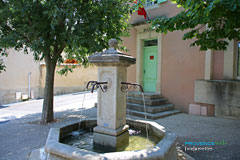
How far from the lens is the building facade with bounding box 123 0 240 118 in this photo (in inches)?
239

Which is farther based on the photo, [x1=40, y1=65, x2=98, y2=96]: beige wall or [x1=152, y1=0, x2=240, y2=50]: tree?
[x1=40, y1=65, x2=98, y2=96]: beige wall

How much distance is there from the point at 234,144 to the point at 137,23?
20.2ft

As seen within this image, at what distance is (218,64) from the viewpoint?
6.35 m

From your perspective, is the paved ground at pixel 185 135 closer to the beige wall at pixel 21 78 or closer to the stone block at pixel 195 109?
the stone block at pixel 195 109

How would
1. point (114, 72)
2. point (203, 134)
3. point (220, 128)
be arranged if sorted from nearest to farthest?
point (114, 72), point (203, 134), point (220, 128)

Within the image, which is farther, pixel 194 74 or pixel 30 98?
pixel 30 98

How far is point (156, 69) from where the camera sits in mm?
8062

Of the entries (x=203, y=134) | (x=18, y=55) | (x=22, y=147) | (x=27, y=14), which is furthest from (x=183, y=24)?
(x=18, y=55)

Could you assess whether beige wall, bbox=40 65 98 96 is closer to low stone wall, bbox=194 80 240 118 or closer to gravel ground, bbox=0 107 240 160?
gravel ground, bbox=0 107 240 160

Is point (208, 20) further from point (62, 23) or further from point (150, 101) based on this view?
point (150, 101)

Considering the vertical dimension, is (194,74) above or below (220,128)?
above

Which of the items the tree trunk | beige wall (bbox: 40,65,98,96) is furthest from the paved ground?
beige wall (bbox: 40,65,98,96)

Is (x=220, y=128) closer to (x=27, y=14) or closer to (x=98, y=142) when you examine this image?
(x=98, y=142)

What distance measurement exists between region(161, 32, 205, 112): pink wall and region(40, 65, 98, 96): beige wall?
820cm
